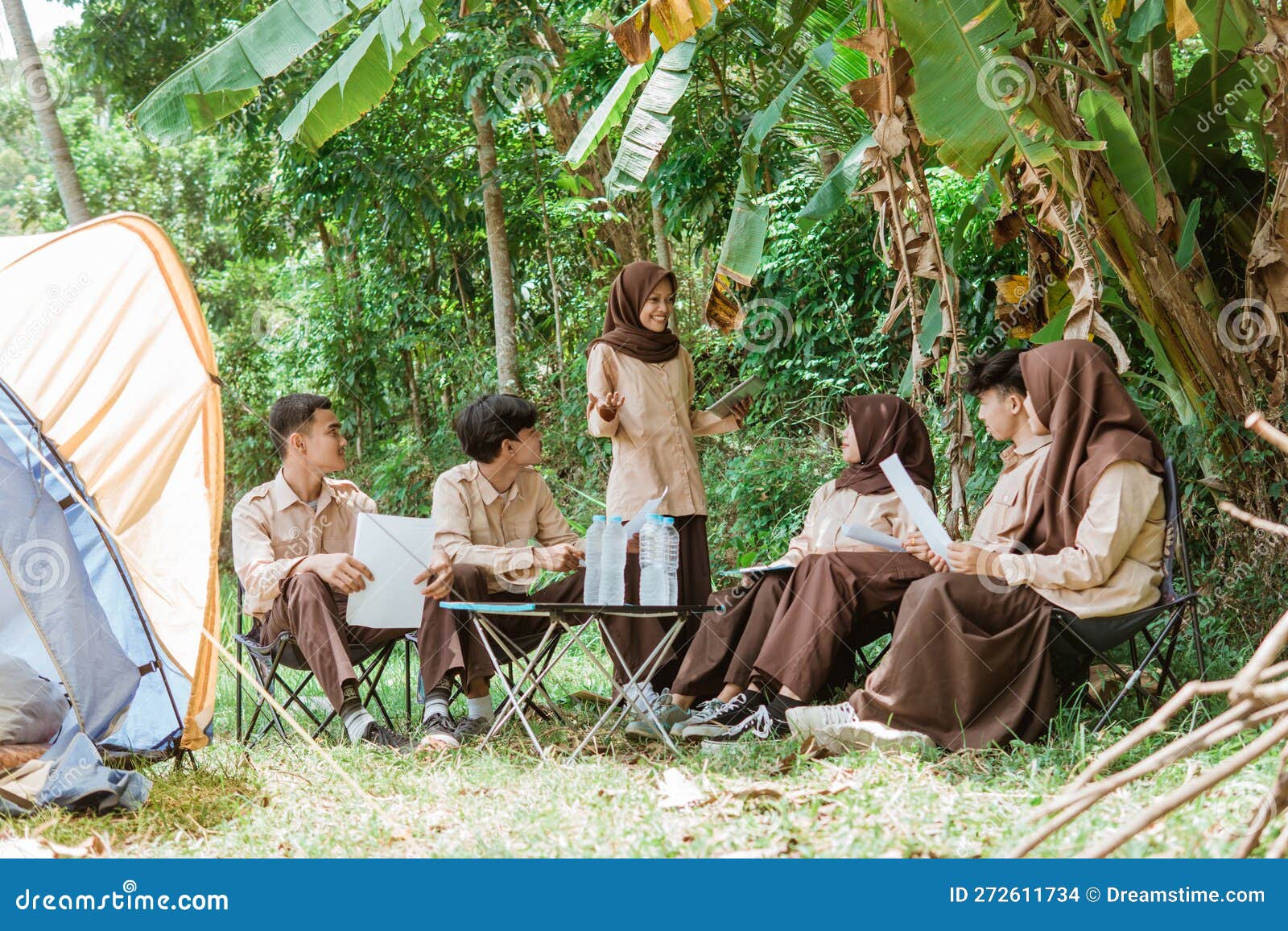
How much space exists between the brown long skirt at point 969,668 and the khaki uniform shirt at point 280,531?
1.97 m

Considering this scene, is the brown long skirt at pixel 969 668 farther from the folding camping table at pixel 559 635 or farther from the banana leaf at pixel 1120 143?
the banana leaf at pixel 1120 143

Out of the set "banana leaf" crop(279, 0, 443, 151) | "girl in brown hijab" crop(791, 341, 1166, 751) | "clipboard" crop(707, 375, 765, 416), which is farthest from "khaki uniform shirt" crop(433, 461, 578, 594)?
"banana leaf" crop(279, 0, 443, 151)

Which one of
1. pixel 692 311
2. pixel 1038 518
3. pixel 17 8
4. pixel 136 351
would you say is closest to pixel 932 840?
pixel 1038 518

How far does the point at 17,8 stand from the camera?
25.0 feet

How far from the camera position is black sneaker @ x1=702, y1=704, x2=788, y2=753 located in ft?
11.8

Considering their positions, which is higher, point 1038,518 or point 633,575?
point 1038,518

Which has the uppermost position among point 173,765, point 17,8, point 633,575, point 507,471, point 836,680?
point 17,8

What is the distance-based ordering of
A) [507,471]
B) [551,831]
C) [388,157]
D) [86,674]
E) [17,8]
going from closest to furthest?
[551,831]
[86,674]
[507,471]
[17,8]
[388,157]

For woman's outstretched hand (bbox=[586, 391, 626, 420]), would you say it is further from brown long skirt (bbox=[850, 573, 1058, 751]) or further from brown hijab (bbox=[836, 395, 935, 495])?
brown long skirt (bbox=[850, 573, 1058, 751])

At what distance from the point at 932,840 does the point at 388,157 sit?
7.22 m

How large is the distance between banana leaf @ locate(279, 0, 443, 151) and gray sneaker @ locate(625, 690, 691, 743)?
2.54m

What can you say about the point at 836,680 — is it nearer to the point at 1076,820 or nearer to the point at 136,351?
the point at 1076,820
